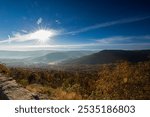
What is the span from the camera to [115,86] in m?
8.28

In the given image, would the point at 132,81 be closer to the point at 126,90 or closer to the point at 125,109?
the point at 126,90

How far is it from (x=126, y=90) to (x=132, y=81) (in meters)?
0.49

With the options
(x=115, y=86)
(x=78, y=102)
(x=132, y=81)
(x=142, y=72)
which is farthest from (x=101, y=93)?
(x=78, y=102)

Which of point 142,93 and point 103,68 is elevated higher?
point 103,68

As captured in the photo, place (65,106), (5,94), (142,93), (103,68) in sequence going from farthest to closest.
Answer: (103,68), (142,93), (5,94), (65,106)

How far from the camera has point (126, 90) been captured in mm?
7734

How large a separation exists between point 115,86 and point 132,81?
2.05 feet

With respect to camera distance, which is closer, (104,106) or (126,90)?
(104,106)

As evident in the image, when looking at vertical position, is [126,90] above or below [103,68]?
below

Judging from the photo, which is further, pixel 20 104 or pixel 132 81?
pixel 132 81

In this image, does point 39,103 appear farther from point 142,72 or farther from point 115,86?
point 142,72

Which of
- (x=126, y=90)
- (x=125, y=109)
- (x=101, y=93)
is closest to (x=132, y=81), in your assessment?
(x=126, y=90)

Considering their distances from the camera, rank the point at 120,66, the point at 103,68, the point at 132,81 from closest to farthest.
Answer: the point at 132,81, the point at 120,66, the point at 103,68

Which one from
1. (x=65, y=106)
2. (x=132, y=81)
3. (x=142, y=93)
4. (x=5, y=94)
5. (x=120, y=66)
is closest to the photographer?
(x=65, y=106)
